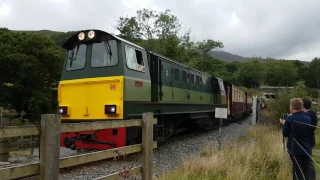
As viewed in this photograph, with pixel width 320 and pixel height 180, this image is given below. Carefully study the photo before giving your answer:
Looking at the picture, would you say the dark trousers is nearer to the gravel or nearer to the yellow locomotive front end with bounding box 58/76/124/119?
the gravel

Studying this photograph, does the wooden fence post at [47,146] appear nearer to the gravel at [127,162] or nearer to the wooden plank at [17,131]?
the wooden plank at [17,131]

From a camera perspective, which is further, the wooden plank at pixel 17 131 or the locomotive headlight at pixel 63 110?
the locomotive headlight at pixel 63 110

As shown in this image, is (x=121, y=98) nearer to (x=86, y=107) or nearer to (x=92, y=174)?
(x=86, y=107)

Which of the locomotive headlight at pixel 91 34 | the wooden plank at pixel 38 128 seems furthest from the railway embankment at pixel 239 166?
the locomotive headlight at pixel 91 34

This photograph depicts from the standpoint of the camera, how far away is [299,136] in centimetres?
564

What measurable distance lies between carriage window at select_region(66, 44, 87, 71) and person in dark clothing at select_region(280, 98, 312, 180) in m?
5.91

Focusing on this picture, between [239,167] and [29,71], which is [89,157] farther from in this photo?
[29,71]

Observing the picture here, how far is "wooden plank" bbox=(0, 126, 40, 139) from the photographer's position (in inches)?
114

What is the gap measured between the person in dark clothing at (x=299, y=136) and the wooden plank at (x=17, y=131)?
4.49 meters

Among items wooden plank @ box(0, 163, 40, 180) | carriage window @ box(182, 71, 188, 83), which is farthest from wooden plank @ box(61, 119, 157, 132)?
carriage window @ box(182, 71, 188, 83)

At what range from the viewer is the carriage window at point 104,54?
28.5ft

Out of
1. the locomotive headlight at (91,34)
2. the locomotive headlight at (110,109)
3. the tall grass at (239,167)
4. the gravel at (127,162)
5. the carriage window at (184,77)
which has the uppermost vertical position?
the locomotive headlight at (91,34)

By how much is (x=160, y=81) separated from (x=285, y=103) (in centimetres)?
897

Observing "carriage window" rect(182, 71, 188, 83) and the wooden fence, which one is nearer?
the wooden fence
